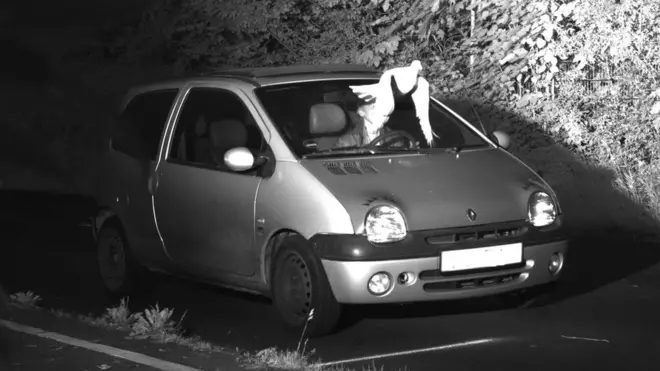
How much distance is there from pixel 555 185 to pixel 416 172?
539 centimetres

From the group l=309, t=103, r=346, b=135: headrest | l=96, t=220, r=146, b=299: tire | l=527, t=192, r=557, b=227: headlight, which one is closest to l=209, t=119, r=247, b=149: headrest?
l=309, t=103, r=346, b=135: headrest

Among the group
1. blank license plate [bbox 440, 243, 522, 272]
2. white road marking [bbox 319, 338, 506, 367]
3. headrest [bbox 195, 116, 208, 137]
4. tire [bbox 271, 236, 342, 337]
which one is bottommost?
white road marking [bbox 319, 338, 506, 367]

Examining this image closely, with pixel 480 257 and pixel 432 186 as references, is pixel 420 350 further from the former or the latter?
pixel 432 186

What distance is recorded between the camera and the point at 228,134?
780cm

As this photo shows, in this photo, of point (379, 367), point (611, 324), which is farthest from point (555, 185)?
point (379, 367)

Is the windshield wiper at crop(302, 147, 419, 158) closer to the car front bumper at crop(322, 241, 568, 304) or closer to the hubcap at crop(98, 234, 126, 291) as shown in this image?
the car front bumper at crop(322, 241, 568, 304)

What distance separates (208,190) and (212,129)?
1.26 feet

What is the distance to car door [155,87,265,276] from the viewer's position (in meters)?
7.52

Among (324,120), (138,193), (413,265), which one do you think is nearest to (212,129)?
(324,120)

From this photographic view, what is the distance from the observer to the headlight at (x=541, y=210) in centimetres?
723

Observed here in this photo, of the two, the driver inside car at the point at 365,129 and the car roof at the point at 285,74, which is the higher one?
the car roof at the point at 285,74

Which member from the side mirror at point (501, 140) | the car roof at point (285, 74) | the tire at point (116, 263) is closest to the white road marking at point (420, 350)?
the side mirror at point (501, 140)

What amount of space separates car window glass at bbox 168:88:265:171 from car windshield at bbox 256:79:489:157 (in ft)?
0.68

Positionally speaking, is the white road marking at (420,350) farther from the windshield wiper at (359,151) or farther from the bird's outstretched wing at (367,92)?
the bird's outstretched wing at (367,92)
